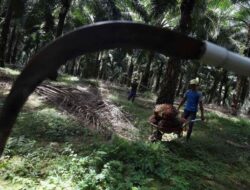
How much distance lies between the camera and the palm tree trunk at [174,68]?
1197cm

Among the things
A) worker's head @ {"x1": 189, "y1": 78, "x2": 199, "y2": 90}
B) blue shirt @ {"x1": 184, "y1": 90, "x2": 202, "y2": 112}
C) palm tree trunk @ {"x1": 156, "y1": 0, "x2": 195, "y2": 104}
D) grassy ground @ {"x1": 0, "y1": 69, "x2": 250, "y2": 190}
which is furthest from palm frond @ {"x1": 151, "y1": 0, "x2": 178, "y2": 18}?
grassy ground @ {"x1": 0, "y1": 69, "x2": 250, "y2": 190}

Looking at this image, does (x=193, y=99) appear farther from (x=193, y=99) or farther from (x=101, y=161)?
(x=101, y=161)

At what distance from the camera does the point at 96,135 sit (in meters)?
9.50

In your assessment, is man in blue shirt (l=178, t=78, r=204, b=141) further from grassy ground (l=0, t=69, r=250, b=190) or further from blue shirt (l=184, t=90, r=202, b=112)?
grassy ground (l=0, t=69, r=250, b=190)

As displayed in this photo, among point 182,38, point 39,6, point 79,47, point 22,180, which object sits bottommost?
point 22,180

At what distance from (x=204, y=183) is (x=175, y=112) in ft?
7.12

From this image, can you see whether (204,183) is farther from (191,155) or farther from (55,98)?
(55,98)

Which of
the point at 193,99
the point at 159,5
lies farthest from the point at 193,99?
the point at 159,5

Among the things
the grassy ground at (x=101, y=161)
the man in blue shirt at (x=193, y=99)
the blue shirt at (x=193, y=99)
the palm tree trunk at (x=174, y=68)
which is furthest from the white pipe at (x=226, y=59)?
the palm tree trunk at (x=174, y=68)

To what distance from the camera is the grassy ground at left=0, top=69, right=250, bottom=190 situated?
21.4 ft

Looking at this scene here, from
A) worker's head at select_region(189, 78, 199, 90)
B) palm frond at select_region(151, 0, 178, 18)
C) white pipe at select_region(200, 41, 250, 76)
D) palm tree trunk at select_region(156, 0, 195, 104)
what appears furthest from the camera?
palm frond at select_region(151, 0, 178, 18)

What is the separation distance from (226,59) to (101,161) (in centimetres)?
555

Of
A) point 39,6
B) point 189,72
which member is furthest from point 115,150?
point 189,72

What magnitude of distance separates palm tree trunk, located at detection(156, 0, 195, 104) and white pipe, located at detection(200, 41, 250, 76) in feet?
32.9
